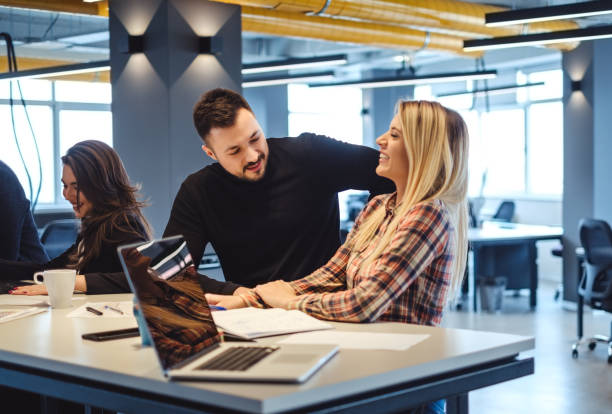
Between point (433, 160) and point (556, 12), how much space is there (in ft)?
12.5

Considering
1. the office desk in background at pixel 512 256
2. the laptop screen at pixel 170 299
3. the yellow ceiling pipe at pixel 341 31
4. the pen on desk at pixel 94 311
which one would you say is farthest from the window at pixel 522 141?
the laptop screen at pixel 170 299

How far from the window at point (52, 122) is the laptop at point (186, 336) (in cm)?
1044

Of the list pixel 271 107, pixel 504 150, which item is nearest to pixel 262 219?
pixel 271 107

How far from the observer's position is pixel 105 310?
7.27 feet

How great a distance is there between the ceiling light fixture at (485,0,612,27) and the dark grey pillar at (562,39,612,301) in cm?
277

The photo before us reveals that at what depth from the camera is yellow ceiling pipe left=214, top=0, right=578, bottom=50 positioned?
6.18 m

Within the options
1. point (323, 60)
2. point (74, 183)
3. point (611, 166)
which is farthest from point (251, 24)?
point (74, 183)

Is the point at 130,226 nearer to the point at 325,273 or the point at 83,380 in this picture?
the point at 325,273

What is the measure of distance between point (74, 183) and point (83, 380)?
135 cm

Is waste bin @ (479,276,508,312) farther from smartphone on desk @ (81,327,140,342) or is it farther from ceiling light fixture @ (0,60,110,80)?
smartphone on desk @ (81,327,140,342)

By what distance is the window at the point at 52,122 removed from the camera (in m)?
11.6

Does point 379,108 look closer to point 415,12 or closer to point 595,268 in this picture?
point 415,12

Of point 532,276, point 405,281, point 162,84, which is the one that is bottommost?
point 532,276

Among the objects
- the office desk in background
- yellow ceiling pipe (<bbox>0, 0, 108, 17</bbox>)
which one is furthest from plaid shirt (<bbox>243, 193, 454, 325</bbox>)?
the office desk in background
